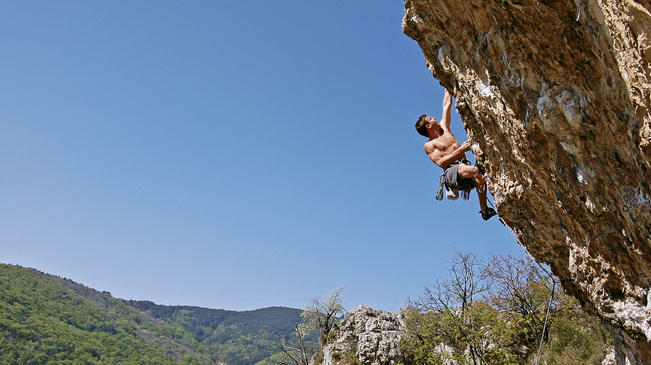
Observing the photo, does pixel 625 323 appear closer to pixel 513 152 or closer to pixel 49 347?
pixel 513 152

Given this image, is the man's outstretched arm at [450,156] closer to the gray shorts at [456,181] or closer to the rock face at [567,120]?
the gray shorts at [456,181]

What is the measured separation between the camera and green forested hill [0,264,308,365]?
10094cm

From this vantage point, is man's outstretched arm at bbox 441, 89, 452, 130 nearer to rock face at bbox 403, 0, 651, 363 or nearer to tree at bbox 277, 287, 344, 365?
rock face at bbox 403, 0, 651, 363

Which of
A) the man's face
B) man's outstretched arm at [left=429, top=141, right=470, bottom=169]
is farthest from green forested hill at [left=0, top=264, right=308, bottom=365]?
the man's face

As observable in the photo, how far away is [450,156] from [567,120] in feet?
9.02

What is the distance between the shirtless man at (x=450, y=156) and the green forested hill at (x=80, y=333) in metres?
110

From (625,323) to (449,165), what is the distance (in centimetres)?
305

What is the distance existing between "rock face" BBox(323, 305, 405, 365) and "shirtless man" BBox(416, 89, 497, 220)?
20865 mm

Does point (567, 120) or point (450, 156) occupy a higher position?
point (450, 156)

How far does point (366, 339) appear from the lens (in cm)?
2667

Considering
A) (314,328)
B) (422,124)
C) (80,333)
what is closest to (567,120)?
(422,124)

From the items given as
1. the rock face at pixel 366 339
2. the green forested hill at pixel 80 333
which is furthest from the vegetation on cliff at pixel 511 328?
the green forested hill at pixel 80 333

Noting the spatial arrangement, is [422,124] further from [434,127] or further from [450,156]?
[450,156]

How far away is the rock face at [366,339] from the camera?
1007 inches
